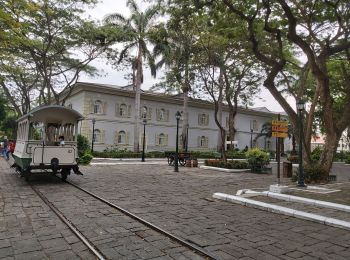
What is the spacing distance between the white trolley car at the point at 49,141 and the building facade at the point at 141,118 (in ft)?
67.5

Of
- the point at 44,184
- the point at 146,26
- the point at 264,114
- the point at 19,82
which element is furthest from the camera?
the point at 264,114

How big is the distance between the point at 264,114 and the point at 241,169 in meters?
36.8

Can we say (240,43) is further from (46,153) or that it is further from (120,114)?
(120,114)

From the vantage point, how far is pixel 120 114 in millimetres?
40594

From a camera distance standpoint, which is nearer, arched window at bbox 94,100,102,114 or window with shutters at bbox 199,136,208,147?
arched window at bbox 94,100,102,114

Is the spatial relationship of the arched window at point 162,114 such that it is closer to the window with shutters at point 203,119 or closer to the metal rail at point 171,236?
the window with shutters at point 203,119

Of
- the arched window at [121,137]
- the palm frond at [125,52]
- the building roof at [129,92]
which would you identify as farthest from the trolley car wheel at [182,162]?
the building roof at [129,92]

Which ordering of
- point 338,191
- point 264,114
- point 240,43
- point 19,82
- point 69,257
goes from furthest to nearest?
point 264,114 → point 19,82 → point 240,43 → point 338,191 → point 69,257

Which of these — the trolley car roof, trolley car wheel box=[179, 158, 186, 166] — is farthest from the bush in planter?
the trolley car roof

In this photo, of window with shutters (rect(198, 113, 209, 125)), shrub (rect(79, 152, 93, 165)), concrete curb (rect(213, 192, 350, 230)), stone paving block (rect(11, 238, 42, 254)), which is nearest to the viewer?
stone paving block (rect(11, 238, 42, 254))

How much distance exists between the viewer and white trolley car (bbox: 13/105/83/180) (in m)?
13.0

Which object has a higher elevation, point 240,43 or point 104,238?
point 240,43

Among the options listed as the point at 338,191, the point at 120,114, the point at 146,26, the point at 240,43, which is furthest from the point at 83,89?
the point at 338,191

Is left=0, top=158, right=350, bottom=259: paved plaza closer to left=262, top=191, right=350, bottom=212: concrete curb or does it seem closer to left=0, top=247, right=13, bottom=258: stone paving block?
left=0, top=247, right=13, bottom=258: stone paving block
